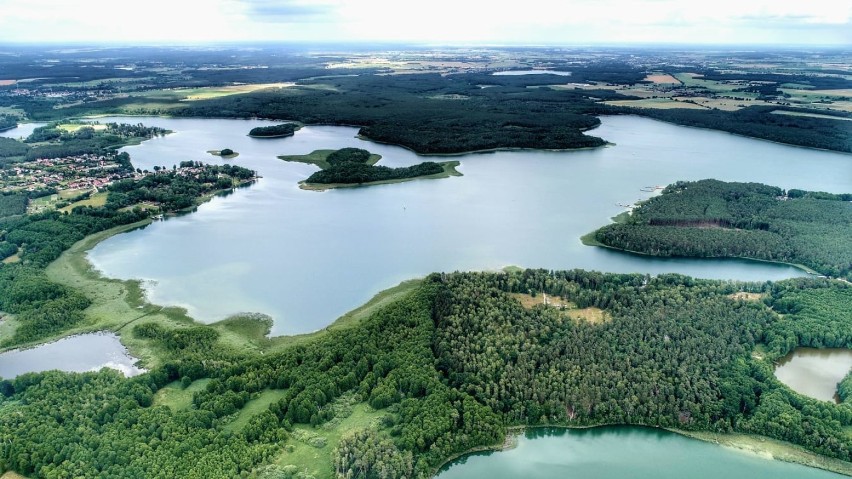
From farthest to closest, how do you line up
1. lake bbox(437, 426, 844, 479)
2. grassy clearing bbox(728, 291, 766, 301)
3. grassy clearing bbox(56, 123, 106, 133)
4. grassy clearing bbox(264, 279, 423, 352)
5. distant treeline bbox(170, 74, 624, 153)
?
grassy clearing bbox(56, 123, 106, 133) < distant treeline bbox(170, 74, 624, 153) < grassy clearing bbox(728, 291, 766, 301) < grassy clearing bbox(264, 279, 423, 352) < lake bbox(437, 426, 844, 479)

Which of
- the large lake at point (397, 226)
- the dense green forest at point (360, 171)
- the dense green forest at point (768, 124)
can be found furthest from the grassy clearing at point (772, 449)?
the dense green forest at point (768, 124)

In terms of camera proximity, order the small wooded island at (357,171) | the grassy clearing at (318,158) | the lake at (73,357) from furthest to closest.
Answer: the grassy clearing at (318,158) < the small wooded island at (357,171) < the lake at (73,357)

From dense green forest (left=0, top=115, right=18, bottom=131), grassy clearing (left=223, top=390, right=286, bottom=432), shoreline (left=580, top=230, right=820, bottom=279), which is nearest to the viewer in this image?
grassy clearing (left=223, top=390, right=286, bottom=432)

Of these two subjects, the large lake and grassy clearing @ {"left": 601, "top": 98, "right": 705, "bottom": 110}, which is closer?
the large lake

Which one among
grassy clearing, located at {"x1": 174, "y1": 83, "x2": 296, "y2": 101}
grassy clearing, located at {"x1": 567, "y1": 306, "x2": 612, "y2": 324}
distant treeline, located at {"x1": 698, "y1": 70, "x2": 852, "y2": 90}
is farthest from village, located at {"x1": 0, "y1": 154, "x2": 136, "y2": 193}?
distant treeline, located at {"x1": 698, "y1": 70, "x2": 852, "y2": 90}

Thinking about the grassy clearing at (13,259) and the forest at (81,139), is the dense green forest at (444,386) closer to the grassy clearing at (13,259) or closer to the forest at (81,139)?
the grassy clearing at (13,259)

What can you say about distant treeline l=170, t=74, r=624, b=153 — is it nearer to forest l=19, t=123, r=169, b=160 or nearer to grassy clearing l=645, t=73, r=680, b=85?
forest l=19, t=123, r=169, b=160

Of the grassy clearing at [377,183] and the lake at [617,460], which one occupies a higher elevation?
the grassy clearing at [377,183]
